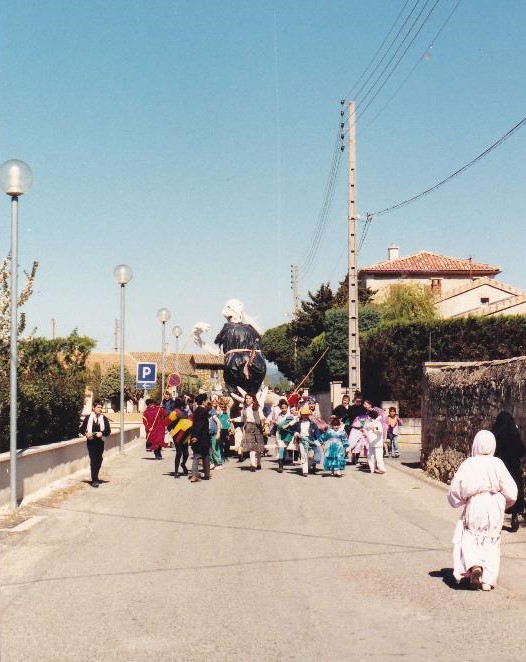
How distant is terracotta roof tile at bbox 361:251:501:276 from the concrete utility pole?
4489 cm

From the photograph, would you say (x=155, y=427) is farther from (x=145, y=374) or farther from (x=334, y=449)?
(x=334, y=449)

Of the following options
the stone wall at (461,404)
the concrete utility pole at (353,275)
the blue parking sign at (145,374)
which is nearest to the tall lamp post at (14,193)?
the stone wall at (461,404)

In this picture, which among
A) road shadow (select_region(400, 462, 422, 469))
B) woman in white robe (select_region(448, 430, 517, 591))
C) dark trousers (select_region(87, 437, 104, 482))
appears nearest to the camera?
woman in white robe (select_region(448, 430, 517, 591))

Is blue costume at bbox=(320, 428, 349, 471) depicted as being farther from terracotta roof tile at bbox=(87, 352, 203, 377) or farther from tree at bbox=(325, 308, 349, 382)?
terracotta roof tile at bbox=(87, 352, 203, 377)

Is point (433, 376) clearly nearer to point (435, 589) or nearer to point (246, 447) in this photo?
point (246, 447)

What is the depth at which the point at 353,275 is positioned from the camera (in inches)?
1144

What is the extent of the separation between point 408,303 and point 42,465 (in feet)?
148

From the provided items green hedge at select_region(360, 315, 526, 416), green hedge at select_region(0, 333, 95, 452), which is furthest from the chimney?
green hedge at select_region(0, 333, 95, 452)

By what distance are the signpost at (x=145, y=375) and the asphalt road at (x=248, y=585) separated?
14.2m

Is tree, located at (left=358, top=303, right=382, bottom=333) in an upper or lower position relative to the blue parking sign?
upper

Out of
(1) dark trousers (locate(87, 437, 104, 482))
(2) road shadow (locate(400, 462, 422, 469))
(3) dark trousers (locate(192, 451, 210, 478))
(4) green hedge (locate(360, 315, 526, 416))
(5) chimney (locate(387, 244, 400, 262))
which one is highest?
(5) chimney (locate(387, 244, 400, 262))

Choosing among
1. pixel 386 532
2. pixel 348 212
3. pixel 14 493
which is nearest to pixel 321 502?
pixel 386 532

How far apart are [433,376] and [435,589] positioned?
39.8 ft

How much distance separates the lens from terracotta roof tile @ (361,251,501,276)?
7556cm
